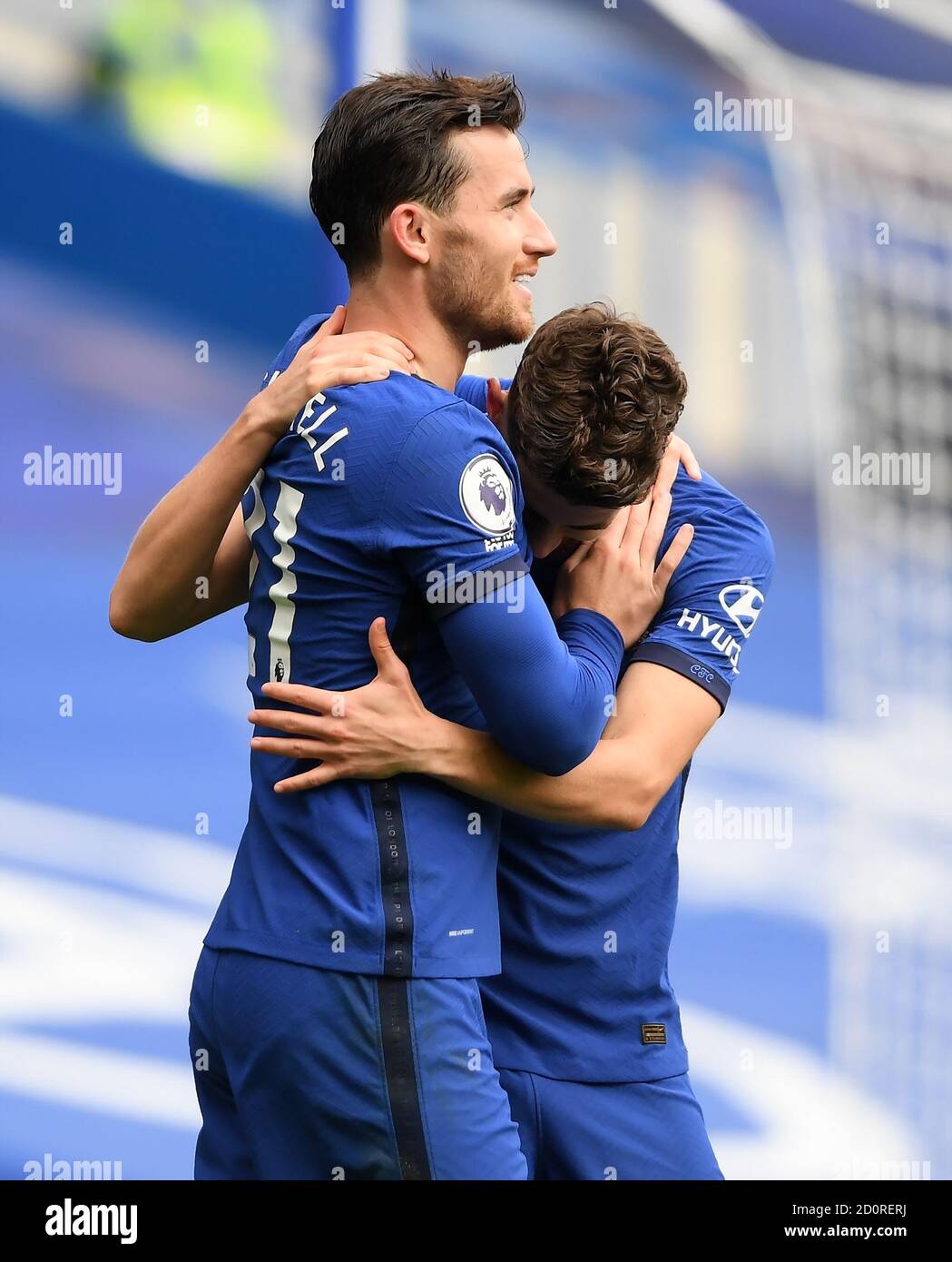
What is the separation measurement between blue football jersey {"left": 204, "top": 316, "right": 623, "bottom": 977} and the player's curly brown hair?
0.10 metres

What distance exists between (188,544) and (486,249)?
47 centimetres

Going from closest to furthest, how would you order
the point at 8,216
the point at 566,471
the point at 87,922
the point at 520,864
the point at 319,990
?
the point at 319,990 → the point at 566,471 → the point at 520,864 → the point at 87,922 → the point at 8,216

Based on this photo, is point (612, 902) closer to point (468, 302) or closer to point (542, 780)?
point (542, 780)

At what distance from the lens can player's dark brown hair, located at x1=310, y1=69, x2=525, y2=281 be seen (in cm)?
183

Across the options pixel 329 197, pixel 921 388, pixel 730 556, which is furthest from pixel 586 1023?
pixel 921 388

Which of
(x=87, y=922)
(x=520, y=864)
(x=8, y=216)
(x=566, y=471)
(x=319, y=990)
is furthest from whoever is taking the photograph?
(x=8, y=216)

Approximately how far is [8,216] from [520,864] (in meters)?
3.90

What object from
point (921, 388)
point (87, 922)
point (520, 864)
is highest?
point (921, 388)

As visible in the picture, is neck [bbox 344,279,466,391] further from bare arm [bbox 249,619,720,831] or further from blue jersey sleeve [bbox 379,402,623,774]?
bare arm [bbox 249,619,720,831]

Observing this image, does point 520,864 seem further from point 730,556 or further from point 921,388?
point 921,388

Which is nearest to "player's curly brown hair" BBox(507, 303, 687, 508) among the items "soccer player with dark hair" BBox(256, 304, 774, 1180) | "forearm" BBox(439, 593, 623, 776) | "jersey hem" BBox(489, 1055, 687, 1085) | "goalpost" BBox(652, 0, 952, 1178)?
"soccer player with dark hair" BBox(256, 304, 774, 1180)

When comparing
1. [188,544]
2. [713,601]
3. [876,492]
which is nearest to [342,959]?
[188,544]

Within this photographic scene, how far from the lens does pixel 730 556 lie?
2047 millimetres

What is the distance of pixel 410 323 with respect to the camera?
185 centimetres
